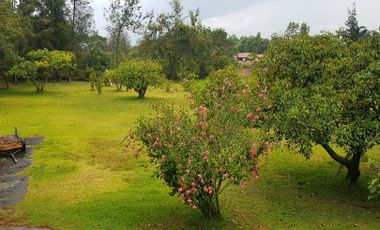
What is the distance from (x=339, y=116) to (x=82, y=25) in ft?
188

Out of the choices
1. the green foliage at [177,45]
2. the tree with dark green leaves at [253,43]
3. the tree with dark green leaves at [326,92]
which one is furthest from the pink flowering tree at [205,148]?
the tree with dark green leaves at [253,43]

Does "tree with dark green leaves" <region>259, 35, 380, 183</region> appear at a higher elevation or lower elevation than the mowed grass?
higher

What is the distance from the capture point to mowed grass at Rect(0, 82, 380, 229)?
11648 mm

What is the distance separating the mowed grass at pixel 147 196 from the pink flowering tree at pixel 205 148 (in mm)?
1721

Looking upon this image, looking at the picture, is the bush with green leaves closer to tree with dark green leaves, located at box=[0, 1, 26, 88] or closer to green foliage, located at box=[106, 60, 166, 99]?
tree with dark green leaves, located at box=[0, 1, 26, 88]

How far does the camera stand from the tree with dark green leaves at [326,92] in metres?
11.6

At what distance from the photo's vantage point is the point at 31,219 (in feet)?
37.8

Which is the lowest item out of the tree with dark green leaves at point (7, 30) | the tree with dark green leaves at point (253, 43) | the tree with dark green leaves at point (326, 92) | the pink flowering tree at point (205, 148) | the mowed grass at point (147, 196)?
the mowed grass at point (147, 196)

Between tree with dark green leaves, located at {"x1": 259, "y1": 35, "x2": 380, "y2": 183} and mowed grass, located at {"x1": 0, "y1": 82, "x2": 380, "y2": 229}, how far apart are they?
6.63 feet

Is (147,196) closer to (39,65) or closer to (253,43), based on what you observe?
(39,65)

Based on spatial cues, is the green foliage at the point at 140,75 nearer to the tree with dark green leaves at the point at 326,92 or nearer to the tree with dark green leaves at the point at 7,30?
the tree with dark green leaves at the point at 7,30

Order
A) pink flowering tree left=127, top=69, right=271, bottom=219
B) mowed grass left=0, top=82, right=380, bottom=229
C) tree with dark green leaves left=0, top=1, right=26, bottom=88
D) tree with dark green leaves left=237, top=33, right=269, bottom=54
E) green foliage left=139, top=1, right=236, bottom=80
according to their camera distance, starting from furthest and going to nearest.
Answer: tree with dark green leaves left=237, top=33, right=269, bottom=54 < green foliage left=139, top=1, right=236, bottom=80 < tree with dark green leaves left=0, top=1, right=26, bottom=88 < mowed grass left=0, top=82, right=380, bottom=229 < pink flowering tree left=127, top=69, right=271, bottom=219

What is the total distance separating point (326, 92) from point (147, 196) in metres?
6.96

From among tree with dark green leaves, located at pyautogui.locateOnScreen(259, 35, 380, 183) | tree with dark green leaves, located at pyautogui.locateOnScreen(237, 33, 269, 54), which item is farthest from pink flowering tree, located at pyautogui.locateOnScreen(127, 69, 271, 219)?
tree with dark green leaves, located at pyautogui.locateOnScreen(237, 33, 269, 54)
